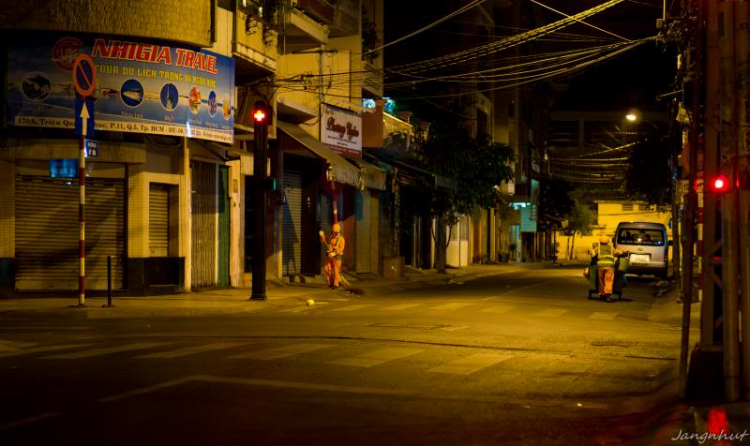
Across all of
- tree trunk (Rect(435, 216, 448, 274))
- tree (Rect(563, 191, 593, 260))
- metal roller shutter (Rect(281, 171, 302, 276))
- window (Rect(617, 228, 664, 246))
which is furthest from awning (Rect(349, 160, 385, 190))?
tree (Rect(563, 191, 593, 260))

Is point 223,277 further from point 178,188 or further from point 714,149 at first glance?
point 714,149

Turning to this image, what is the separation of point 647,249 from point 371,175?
10.9m

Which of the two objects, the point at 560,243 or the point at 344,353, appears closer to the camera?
the point at 344,353

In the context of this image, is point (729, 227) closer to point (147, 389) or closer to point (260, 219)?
point (147, 389)

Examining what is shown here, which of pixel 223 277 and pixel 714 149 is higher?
pixel 714 149

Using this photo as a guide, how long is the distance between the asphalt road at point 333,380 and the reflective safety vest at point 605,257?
226 inches

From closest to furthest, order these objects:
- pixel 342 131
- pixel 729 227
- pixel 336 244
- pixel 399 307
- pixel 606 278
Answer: pixel 729 227 < pixel 399 307 < pixel 606 278 < pixel 336 244 < pixel 342 131

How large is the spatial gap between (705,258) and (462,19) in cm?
4612

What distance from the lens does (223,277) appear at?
26.3m

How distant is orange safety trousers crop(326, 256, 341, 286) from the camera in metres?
26.3

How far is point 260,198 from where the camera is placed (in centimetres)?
2202

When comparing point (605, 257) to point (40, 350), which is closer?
point (40, 350)

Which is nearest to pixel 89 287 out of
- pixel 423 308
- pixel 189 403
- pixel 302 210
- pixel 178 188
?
pixel 178 188

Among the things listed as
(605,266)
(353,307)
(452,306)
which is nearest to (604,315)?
(452,306)
